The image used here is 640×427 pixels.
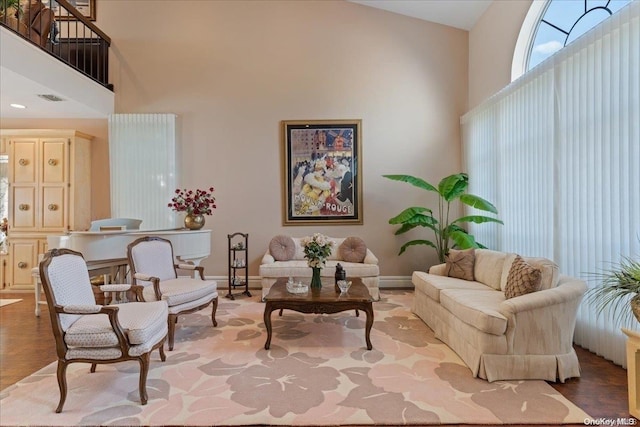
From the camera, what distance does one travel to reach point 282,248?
5.86m

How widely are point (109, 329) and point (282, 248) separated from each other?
348 cm

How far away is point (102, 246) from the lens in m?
4.14

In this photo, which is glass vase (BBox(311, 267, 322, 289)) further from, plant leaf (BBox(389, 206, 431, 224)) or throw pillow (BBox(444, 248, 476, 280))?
plant leaf (BBox(389, 206, 431, 224))

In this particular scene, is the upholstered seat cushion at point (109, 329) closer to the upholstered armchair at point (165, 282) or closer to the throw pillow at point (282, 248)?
the upholstered armchair at point (165, 282)

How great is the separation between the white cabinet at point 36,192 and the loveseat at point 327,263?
3.67 m

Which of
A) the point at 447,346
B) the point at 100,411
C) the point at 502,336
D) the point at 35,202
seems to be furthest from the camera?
the point at 35,202

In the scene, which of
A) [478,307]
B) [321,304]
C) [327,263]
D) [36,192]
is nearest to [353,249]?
[327,263]

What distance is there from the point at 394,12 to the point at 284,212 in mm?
4309

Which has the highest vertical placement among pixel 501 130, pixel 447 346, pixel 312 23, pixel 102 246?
pixel 312 23

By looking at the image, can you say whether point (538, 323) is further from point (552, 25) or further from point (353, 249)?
point (552, 25)

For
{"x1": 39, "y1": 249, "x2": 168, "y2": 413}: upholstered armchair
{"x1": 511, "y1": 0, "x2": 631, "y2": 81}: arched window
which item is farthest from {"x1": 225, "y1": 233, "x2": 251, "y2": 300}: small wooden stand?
{"x1": 511, "y1": 0, "x2": 631, "y2": 81}: arched window

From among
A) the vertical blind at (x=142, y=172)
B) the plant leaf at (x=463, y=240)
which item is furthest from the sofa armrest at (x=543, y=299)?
the vertical blind at (x=142, y=172)

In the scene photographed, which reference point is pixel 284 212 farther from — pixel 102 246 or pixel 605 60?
pixel 605 60

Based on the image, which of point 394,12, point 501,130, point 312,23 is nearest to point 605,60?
point 501,130
